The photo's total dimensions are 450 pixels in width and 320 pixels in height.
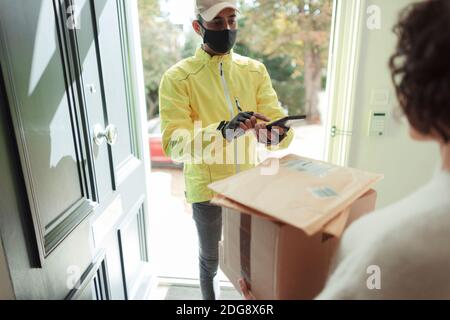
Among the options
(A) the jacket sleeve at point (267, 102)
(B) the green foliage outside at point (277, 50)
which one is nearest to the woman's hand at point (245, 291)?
(A) the jacket sleeve at point (267, 102)

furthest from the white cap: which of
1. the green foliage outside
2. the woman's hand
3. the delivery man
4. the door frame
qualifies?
the green foliage outside

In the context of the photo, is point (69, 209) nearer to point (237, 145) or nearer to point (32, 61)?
point (32, 61)

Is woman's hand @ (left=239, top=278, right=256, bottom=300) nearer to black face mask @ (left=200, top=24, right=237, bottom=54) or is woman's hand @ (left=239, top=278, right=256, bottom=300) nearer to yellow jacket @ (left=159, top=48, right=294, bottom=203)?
yellow jacket @ (left=159, top=48, right=294, bottom=203)

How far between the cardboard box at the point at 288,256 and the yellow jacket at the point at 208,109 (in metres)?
0.44

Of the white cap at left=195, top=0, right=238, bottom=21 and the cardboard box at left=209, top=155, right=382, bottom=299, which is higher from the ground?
the white cap at left=195, top=0, right=238, bottom=21

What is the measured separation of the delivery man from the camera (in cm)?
105

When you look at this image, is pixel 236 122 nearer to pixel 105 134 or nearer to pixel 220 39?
pixel 220 39

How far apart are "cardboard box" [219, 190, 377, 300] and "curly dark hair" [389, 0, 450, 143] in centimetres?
22

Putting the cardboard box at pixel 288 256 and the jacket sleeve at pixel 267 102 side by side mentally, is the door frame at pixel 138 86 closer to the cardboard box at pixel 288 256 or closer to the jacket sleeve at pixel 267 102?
the jacket sleeve at pixel 267 102

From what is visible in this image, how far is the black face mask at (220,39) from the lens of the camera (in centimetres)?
110

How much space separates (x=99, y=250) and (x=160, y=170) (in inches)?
83.5

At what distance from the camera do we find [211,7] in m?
1.05

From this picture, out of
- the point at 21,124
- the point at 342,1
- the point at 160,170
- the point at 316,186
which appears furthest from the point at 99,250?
the point at 160,170

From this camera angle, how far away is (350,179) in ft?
2.19
